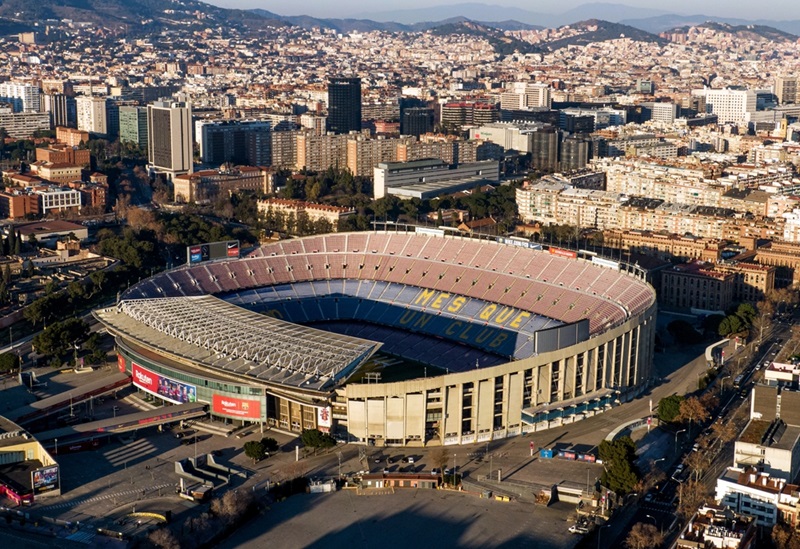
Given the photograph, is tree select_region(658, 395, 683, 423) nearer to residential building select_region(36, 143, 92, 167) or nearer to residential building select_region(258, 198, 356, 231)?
residential building select_region(258, 198, 356, 231)

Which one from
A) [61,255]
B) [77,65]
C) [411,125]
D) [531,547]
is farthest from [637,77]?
[531,547]

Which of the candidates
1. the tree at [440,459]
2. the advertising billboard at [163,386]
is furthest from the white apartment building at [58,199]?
the tree at [440,459]

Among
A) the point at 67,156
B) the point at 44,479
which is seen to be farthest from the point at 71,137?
the point at 44,479

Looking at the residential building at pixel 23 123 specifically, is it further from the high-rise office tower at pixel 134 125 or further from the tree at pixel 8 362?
the tree at pixel 8 362

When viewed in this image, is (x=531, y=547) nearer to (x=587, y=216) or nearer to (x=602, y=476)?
(x=602, y=476)

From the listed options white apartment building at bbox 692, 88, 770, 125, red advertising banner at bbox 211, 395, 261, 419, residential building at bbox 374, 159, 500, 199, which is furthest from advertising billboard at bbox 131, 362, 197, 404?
white apartment building at bbox 692, 88, 770, 125
